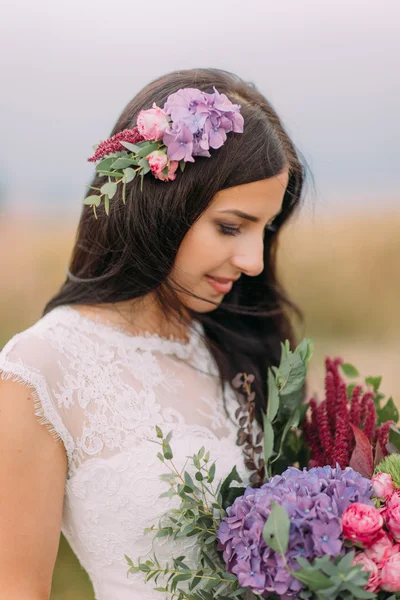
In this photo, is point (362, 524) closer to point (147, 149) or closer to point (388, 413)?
point (388, 413)

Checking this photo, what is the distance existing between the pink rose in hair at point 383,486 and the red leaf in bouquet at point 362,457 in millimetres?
159

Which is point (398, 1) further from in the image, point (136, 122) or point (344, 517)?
point (344, 517)

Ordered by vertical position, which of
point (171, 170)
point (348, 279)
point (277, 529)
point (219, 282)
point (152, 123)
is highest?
point (152, 123)

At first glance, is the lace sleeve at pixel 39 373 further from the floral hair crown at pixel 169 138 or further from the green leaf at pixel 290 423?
the green leaf at pixel 290 423

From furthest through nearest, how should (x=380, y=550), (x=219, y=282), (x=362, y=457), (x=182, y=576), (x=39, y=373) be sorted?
(x=219, y=282) < (x=39, y=373) < (x=362, y=457) < (x=182, y=576) < (x=380, y=550)

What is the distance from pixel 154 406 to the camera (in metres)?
1.92

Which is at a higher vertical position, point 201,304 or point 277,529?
point 201,304

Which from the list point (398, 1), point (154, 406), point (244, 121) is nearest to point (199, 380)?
point (154, 406)

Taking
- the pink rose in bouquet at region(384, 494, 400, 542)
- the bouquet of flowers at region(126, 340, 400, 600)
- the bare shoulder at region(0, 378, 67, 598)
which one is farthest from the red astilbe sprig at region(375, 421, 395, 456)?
the bare shoulder at region(0, 378, 67, 598)

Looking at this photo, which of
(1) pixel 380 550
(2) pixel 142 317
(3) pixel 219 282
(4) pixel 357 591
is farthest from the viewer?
(2) pixel 142 317

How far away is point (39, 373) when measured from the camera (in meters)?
1.71

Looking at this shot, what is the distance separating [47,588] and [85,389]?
1.70 ft

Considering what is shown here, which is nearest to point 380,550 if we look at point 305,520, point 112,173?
point 305,520

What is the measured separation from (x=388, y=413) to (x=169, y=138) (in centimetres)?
104
